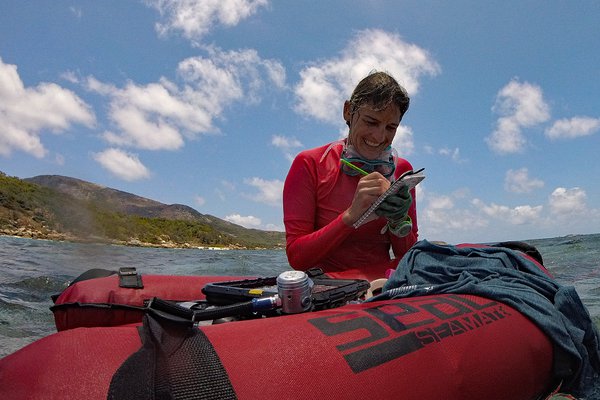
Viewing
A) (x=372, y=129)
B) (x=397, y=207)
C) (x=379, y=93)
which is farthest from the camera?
(x=372, y=129)

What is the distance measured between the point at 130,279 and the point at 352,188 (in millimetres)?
1527

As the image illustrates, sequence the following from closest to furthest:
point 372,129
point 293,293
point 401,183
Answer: point 293,293 < point 401,183 < point 372,129

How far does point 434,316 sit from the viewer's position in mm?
1449

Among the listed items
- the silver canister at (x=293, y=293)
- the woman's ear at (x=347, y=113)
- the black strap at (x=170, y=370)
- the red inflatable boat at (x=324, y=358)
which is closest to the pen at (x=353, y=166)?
the woman's ear at (x=347, y=113)

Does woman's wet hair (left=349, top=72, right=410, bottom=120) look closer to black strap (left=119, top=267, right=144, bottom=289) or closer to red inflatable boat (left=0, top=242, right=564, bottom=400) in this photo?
red inflatable boat (left=0, top=242, right=564, bottom=400)

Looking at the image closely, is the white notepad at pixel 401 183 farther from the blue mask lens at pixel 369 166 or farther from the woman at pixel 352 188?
the blue mask lens at pixel 369 166

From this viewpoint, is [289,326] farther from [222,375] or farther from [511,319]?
[511,319]

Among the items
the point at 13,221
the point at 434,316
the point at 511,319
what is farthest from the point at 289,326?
the point at 13,221

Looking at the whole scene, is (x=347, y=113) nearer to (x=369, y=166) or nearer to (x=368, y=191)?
(x=369, y=166)

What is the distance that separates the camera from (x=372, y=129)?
9.06 ft

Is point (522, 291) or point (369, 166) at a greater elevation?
point (369, 166)

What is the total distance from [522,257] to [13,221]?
39663 millimetres

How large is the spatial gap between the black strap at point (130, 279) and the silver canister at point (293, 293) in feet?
3.28

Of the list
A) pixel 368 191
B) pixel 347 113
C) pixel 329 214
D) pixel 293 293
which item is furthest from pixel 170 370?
pixel 347 113
